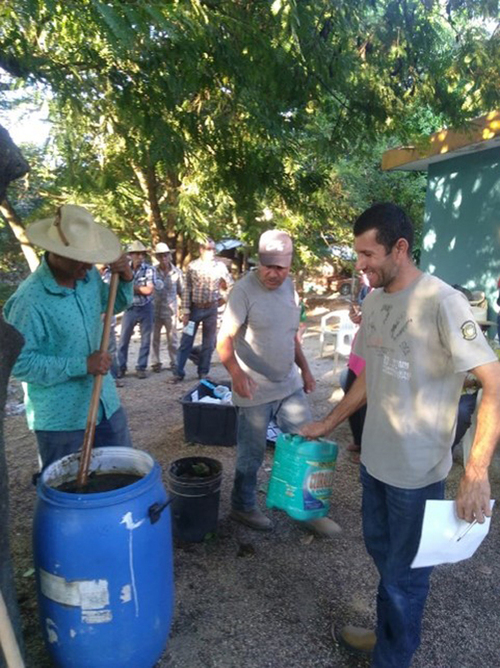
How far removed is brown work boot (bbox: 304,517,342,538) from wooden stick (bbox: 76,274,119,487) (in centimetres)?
177

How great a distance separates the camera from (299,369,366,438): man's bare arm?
7.96ft

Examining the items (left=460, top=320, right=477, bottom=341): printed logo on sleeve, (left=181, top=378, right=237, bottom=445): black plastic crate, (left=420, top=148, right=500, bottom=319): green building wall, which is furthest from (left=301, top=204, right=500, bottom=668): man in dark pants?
(left=420, top=148, right=500, bottom=319): green building wall

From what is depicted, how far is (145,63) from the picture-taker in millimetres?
2422

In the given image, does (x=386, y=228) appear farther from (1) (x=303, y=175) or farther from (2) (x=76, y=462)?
(1) (x=303, y=175)

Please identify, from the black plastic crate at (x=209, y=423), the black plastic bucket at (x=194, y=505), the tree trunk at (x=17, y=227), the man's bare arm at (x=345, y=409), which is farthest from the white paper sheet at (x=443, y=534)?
the tree trunk at (x=17, y=227)

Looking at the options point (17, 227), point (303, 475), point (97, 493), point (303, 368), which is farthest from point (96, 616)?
point (17, 227)

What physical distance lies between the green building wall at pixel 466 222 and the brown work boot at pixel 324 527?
5382 millimetres

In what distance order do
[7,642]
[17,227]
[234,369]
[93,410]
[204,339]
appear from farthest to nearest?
[204,339] → [17,227] → [234,369] → [93,410] → [7,642]

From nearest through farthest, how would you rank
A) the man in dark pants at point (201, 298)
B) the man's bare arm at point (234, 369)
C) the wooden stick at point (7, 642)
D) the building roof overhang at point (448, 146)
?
the wooden stick at point (7, 642), the man's bare arm at point (234, 369), the building roof overhang at point (448, 146), the man in dark pants at point (201, 298)

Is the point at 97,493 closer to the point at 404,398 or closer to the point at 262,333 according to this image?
the point at 404,398

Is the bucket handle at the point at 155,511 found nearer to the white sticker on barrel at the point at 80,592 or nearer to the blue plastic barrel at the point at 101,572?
the blue plastic barrel at the point at 101,572

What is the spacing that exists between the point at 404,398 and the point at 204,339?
551 centimetres

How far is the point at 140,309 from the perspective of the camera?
7.46 metres

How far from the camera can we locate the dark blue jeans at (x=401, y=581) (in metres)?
2.00
